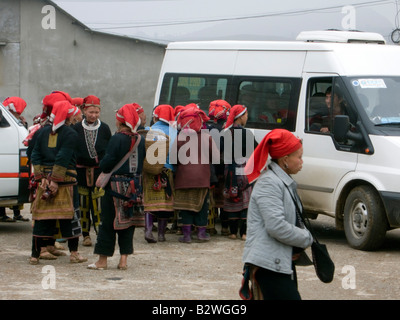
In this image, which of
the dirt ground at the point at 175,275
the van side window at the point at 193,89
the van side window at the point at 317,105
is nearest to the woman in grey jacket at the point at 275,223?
the dirt ground at the point at 175,275

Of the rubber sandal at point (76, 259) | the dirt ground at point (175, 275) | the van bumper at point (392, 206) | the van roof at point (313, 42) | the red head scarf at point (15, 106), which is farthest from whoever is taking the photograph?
the red head scarf at point (15, 106)

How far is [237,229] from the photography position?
38.6 ft

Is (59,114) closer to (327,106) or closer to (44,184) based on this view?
(44,184)

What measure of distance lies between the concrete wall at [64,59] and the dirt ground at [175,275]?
18.5 metres

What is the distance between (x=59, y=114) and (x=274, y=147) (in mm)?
4279

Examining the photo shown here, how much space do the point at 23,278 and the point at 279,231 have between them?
412 centimetres

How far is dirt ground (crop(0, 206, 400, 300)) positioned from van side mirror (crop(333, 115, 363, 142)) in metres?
1.36

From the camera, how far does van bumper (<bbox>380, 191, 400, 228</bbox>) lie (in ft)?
32.7

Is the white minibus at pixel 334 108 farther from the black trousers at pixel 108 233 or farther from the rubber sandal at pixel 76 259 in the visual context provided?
the rubber sandal at pixel 76 259

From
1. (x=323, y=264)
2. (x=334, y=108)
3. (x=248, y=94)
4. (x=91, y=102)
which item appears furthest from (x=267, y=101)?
(x=323, y=264)

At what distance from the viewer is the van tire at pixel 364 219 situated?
33.6ft

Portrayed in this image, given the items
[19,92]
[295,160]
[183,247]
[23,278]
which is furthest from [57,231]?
[19,92]

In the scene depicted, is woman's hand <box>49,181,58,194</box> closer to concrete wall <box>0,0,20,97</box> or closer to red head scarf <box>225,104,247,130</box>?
red head scarf <box>225,104,247,130</box>

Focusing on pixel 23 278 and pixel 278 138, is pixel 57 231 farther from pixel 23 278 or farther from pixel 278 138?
pixel 278 138
